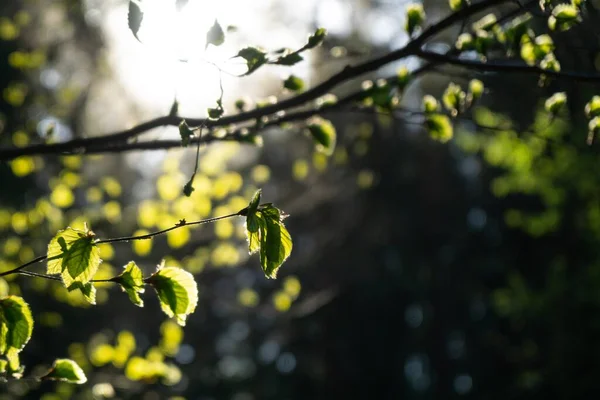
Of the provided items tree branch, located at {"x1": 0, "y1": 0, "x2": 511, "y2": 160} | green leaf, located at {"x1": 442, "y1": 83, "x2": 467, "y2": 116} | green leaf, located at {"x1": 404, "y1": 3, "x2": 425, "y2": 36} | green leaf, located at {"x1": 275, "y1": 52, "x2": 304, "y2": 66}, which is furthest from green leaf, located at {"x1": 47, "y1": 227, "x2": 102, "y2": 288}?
green leaf, located at {"x1": 442, "y1": 83, "x2": 467, "y2": 116}

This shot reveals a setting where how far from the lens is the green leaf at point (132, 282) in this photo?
1.15 meters

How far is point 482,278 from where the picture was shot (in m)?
14.3

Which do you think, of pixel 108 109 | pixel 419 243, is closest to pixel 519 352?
pixel 419 243

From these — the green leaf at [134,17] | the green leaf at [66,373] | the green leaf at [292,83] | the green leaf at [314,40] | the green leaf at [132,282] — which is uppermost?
the green leaf at [134,17]

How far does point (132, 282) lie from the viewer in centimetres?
115

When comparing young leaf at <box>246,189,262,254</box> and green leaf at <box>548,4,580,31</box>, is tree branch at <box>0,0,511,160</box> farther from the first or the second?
young leaf at <box>246,189,262,254</box>

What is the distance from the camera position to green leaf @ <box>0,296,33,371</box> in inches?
44.3

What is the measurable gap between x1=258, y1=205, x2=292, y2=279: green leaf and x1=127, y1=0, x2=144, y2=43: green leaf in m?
0.44

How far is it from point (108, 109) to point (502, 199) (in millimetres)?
10450

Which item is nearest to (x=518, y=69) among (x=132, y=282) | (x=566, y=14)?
(x=566, y=14)

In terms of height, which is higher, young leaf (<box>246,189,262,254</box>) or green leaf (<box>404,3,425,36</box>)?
green leaf (<box>404,3,425,36</box>)

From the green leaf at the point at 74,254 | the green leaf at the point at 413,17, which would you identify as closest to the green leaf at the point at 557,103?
the green leaf at the point at 413,17

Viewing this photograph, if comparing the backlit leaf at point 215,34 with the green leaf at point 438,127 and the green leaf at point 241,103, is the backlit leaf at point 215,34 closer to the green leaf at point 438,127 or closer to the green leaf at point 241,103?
the green leaf at point 241,103

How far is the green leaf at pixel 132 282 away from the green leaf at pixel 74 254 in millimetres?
62
